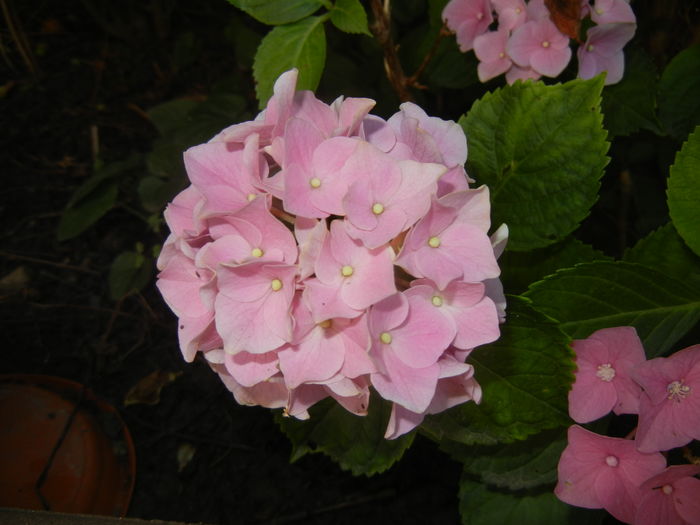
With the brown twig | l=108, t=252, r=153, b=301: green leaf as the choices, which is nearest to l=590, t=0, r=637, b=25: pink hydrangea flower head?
the brown twig

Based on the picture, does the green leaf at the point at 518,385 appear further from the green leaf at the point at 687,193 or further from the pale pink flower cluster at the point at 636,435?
the green leaf at the point at 687,193

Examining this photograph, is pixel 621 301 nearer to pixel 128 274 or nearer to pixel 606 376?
pixel 606 376

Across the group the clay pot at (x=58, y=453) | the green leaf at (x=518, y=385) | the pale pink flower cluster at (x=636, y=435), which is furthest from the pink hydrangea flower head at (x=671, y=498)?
the clay pot at (x=58, y=453)

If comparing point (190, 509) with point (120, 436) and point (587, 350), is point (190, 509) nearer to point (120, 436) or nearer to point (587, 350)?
point (120, 436)

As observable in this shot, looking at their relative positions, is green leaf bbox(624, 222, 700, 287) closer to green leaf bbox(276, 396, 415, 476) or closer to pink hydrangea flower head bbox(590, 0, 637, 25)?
pink hydrangea flower head bbox(590, 0, 637, 25)

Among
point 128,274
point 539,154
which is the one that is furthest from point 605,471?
point 128,274

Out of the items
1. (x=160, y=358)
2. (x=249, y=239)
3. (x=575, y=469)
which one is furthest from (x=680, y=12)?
(x=160, y=358)
